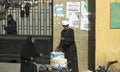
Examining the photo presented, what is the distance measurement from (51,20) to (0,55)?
2186mm

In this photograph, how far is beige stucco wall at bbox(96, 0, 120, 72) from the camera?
1360 centimetres

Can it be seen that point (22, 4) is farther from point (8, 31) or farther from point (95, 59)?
point (95, 59)

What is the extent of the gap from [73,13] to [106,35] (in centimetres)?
161

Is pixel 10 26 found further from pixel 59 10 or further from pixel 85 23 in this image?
pixel 85 23

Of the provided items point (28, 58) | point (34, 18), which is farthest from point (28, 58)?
point (34, 18)

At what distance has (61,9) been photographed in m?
14.7

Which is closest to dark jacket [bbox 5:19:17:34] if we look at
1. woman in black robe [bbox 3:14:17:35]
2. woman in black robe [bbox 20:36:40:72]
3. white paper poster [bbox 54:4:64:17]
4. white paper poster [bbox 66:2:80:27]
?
woman in black robe [bbox 3:14:17:35]

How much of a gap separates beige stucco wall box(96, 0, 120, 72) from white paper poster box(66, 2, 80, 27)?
1.14 meters

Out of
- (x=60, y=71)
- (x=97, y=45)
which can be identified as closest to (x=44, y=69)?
(x=60, y=71)

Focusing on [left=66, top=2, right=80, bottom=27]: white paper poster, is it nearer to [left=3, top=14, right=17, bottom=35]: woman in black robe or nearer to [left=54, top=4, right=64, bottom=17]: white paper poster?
[left=54, top=4, right=64, bottom=17]: white paper poster

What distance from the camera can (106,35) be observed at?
13641mm

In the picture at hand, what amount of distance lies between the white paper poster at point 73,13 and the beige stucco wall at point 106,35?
1139 mm

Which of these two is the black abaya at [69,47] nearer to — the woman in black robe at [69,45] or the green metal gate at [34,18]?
the woman in black robe at [69,45]

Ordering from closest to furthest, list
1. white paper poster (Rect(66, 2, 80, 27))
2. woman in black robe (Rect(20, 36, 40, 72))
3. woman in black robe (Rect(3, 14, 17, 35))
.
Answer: woman in black robe (Rect(20, 36, 40, 72)) → white paper poster (Rect(66, 2, 80, 27)) → woman in black robe (Rect(3, 14, 17, 35))
